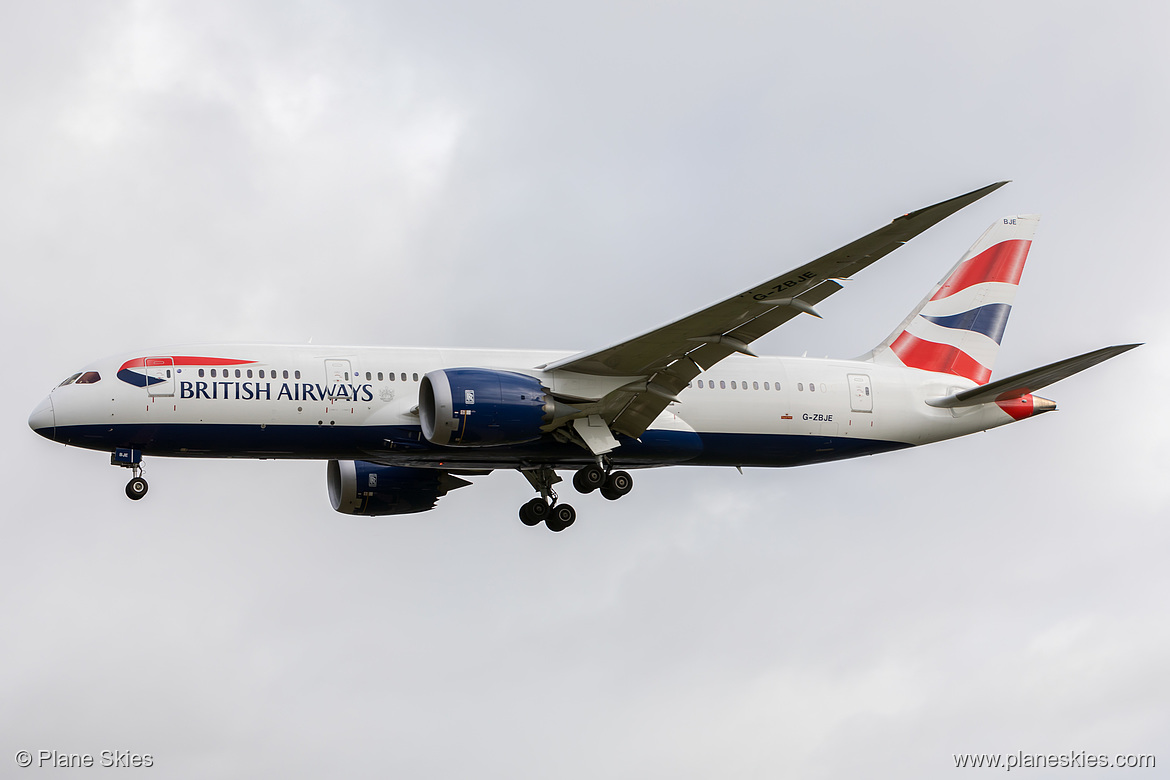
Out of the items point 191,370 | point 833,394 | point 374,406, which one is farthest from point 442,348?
A: point 833,394

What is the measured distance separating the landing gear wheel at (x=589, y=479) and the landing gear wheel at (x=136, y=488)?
34.8ft

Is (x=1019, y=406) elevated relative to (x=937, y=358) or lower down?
lower down

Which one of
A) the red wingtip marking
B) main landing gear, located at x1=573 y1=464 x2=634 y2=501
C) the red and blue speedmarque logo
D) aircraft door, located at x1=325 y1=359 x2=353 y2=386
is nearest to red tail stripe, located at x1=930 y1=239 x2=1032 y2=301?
the red wingtip marking

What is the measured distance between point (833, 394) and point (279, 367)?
14682 millimetres

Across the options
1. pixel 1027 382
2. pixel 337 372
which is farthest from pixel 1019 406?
pixel 337 372

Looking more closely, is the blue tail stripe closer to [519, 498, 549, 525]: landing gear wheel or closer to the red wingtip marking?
the red wingtip marking

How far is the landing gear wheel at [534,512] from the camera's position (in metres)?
→ 37.8

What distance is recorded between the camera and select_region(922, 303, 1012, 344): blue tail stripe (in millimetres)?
41156

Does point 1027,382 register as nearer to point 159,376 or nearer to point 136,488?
point 159,376

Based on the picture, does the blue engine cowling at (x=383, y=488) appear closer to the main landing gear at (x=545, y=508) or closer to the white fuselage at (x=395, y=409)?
the main landing gear at (x=545, y=508)

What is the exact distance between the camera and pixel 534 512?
37750 millimetres

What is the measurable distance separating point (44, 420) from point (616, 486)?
1395 cm

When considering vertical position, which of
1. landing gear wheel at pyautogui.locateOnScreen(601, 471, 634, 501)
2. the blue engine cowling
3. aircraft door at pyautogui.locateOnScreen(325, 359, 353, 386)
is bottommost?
landing gear wheel at pyautogui.locateOnScreen(601, 471, 634, 501)

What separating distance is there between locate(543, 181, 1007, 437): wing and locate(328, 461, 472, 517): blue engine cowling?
752cm
